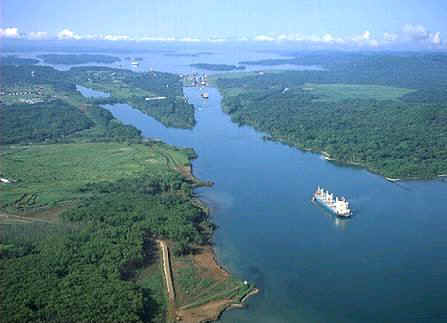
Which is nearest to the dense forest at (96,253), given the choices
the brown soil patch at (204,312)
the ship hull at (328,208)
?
the brown soil patch at (204,312)

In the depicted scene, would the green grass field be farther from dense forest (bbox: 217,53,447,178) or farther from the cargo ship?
dense forest (bbox: 217,53,447,178)

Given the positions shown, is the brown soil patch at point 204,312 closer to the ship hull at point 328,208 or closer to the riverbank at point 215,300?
the riverbank at point 215,300

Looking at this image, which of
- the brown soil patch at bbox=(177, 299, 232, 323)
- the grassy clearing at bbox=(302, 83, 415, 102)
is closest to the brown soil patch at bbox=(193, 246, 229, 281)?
the brown soil patch at bbox=(177, 299, 232, 323)

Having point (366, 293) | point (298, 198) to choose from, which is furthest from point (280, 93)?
point (366, 293)

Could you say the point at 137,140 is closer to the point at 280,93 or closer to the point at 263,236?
the point at 263,236

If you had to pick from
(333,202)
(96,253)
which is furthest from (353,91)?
(96,253)

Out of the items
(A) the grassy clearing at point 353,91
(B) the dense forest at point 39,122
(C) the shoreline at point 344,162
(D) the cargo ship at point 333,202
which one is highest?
(A) the grassy clearing at point 353,91

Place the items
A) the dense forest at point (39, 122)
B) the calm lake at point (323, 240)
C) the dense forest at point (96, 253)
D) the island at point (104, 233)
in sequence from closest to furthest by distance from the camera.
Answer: the dense forest at point (96, 253)
the island at point (104, 233)
the calm lake at point (323, 240)
the dense forest at point (39, 122)
